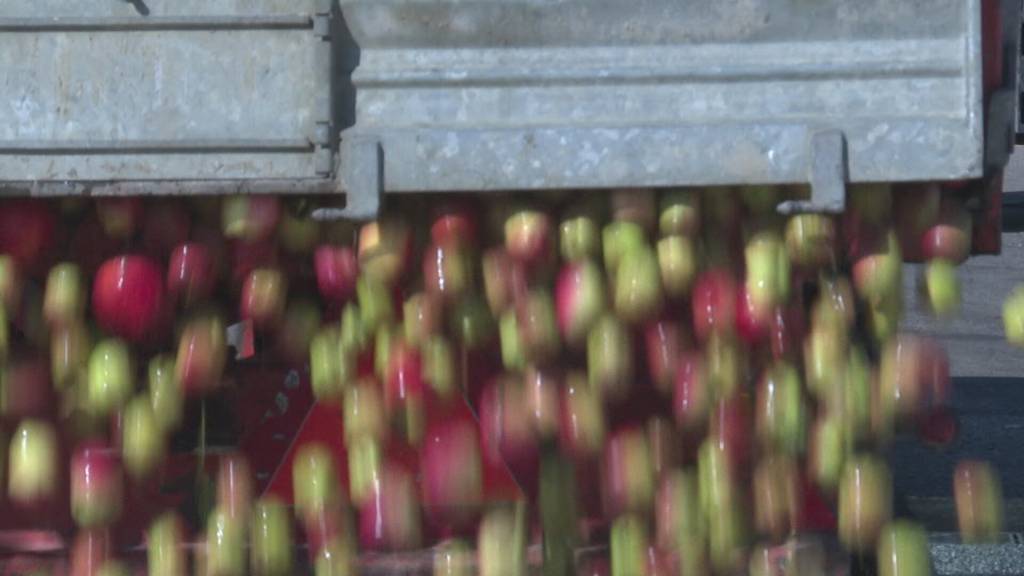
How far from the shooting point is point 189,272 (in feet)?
9.24

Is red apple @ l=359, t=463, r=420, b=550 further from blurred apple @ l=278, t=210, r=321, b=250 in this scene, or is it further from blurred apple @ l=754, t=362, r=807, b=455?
blurred apple @ l=754, t=362, r=807, b=455

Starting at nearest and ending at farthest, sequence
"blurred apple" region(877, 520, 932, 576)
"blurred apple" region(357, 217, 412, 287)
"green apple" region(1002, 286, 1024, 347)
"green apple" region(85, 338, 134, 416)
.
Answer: "blurred apple" region(357, 217, 412, 287)
"green apple" region(85, 338, 134, 416)
"blurred apple" region(877, 520, 932, 576)
"green apple" region(1002, 286, 1024, 347)

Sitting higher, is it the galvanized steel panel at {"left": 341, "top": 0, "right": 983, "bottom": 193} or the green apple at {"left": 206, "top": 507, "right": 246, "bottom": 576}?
the galvanized steel panel at {"left": 341, "top": 0, "right": 983, "bottom": 193}

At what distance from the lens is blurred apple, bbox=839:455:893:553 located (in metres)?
2.92

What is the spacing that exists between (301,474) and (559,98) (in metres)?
0.87

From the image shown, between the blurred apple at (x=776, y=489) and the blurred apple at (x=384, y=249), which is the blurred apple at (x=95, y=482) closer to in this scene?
the blurred apple at (x=384, y=249)

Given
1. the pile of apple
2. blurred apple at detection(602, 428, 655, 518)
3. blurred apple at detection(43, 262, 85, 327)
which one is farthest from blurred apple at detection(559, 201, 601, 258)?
blurred apple at detection(43, 262, 85, 327)

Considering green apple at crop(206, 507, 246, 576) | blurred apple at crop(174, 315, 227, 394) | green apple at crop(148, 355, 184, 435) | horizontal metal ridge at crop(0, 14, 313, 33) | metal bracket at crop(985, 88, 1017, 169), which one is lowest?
green apple at crop(206, 507, 246, 576)

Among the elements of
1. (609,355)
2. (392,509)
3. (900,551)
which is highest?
(609,355)

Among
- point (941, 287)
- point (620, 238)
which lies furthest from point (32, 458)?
point (941, 287)

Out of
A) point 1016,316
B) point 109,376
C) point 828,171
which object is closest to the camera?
point 828,171

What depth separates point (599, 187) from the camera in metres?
2.70

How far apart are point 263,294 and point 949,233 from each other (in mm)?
1201

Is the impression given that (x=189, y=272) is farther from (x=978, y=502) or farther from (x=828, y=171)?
(x=978, y=502)
